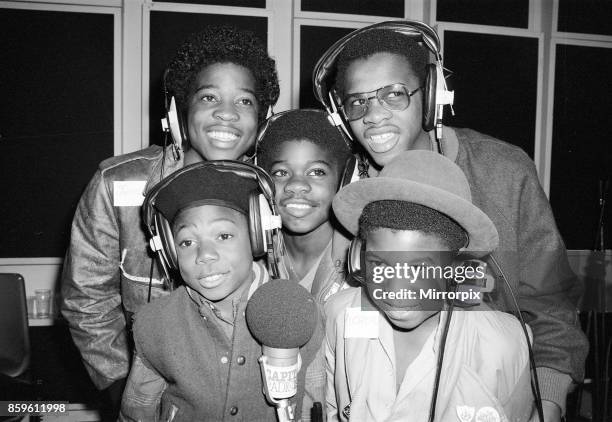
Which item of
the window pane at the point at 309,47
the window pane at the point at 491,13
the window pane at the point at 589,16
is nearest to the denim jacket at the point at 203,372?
the window pane at the point at 309,47

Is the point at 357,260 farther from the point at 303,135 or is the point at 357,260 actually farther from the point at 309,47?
the point at 309,47

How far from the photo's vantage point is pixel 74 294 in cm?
193

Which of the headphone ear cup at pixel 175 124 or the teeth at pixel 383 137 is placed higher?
the headphone ear cup at pixel 175 124

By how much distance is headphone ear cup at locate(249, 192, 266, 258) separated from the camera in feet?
4.91

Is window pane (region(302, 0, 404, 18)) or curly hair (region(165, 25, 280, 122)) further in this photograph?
window pane (region(302, 0, 404, 18))

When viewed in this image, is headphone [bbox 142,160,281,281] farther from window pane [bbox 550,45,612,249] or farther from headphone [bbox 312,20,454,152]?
window pane [bbox 550,45,612,249]

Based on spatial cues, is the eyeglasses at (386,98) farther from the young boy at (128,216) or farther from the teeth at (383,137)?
the young boy at (128,216)

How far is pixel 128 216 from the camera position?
1907mm

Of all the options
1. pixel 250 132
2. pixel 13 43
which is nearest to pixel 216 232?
pixel 250 132

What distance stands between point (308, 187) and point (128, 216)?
757 millimetres

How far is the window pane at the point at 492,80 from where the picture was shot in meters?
4.15

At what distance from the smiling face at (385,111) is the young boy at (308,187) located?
312mm

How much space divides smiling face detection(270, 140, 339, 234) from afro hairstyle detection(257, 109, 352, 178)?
31 mm

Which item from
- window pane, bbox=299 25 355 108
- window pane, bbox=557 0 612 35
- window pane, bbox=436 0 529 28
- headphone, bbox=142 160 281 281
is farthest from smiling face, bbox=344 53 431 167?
window pane, bbox=436 0 529 28
